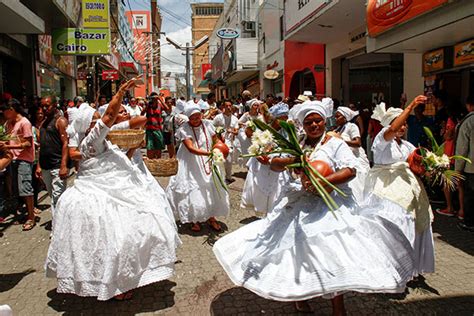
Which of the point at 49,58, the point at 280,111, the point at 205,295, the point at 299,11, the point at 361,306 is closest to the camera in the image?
the point at 361,306

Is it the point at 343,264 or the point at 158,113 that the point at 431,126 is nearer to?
the point at 343,264

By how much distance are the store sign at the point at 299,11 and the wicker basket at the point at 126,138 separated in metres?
7.71

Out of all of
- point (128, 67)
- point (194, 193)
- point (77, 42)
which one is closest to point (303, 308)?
point (194, 193)

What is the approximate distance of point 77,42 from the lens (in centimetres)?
1436

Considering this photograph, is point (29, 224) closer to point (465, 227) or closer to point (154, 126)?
point (154, 126)

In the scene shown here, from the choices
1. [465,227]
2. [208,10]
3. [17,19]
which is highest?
[208,10]

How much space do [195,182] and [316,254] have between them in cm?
336

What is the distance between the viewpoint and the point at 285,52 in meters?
19.5

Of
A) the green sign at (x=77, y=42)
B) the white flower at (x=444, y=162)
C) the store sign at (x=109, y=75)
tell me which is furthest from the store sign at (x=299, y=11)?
the store sign at (x=109, y=75)

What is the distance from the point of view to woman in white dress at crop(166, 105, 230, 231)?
5949 millimetres

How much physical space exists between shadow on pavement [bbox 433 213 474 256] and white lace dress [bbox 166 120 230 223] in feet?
10.4

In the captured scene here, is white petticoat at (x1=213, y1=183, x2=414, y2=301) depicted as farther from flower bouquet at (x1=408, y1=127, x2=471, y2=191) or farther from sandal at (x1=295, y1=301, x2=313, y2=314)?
flower bouquet at (x1=408, y1=127, x2=471, y2=191)

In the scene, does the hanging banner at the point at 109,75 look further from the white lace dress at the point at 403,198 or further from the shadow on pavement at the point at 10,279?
the white lace dress at the point at 403,198

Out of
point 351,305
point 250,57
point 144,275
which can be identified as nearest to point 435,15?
point 351,305
